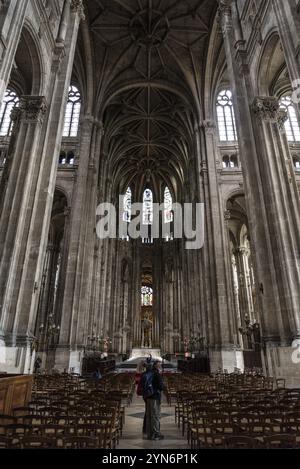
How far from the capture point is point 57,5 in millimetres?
15938

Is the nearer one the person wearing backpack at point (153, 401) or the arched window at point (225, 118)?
the person wearing backpack at point (153, 401)

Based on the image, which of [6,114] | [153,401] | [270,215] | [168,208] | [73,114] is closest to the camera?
[153,401]

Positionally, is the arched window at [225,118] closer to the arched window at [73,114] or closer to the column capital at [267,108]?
the column capital at [267,108]

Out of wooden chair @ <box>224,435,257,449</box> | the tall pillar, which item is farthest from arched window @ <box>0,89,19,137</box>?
wooden chair @ <box>224,435,257,449</box>

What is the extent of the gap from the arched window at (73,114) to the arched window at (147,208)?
21.0 meters

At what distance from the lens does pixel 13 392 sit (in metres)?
6.79

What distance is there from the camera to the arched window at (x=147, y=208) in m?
46.8

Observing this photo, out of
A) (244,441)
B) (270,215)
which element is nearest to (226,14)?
(270,215)

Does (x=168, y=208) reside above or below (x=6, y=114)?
above

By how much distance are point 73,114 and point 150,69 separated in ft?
31.6

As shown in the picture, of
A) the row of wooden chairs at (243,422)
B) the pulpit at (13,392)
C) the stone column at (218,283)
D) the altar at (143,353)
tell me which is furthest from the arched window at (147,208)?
the pulpit at (13,392)

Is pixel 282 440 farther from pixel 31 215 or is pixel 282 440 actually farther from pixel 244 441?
pixel 31 215

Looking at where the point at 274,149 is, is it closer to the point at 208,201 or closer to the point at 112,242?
the point at 208,201

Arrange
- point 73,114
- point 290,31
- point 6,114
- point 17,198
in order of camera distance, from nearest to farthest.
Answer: point 290,31 → point 17,198 → point 6,114 → point 73,114
